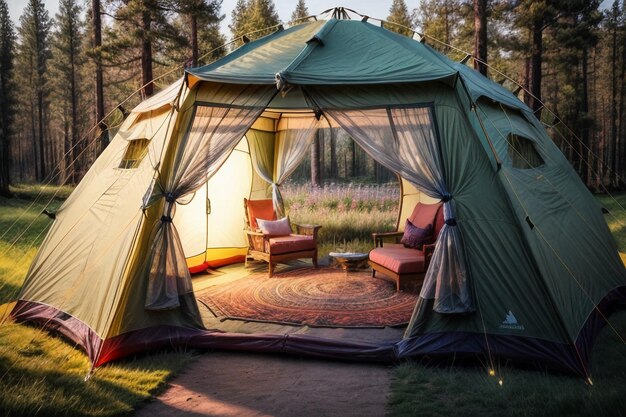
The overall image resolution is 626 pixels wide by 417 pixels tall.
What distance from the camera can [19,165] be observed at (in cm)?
3672

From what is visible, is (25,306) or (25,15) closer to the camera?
(25,306)

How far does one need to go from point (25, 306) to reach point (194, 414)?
2615 millimetres

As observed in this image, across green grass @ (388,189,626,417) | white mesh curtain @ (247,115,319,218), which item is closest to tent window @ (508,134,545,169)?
green grass @ (388,189,626,417)

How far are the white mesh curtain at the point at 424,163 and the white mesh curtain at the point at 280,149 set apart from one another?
9.46 feet

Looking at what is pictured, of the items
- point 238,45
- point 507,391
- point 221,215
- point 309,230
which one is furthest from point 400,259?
point 238,45

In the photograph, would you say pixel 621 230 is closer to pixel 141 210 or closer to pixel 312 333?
pixel 312 333

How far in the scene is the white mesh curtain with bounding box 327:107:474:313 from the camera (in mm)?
3639

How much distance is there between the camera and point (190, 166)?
415cm

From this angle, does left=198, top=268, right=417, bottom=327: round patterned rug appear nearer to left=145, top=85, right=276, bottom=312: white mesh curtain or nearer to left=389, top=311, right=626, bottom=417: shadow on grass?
left=145, top=85, right=276, bottom=312: white mesh curtain

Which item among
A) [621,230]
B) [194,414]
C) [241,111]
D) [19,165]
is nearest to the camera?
[194,414]

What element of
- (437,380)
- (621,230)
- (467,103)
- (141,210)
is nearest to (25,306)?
(141,210)

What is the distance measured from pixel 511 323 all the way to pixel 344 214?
6.01 metres

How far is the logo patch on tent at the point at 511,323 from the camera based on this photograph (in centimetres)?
352

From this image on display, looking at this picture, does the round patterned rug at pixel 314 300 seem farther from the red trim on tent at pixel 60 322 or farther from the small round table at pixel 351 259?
the red trim on tent at pixel 60 322
